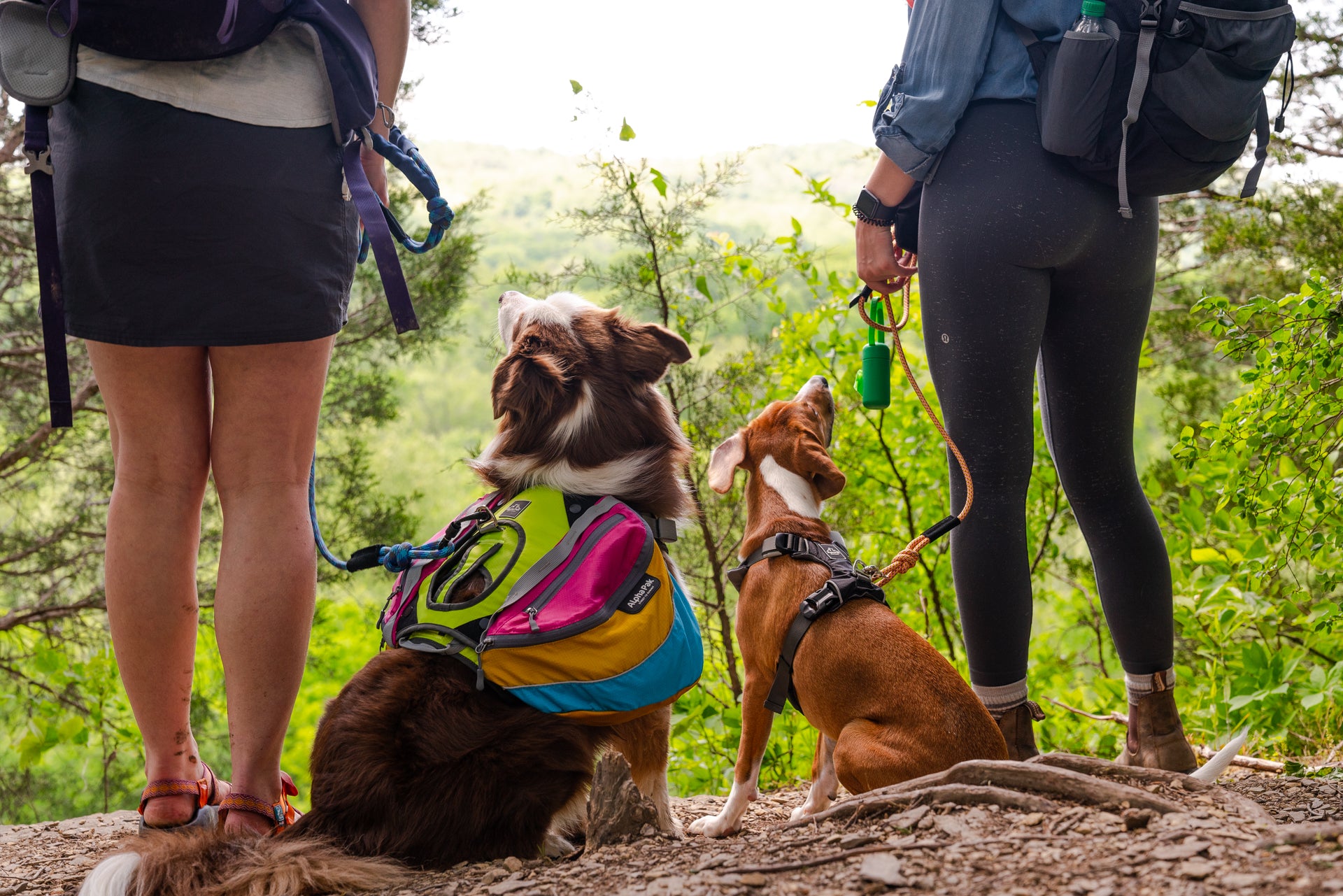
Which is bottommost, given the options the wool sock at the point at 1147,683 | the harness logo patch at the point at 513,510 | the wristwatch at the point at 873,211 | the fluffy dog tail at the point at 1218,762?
the fluffy dog tail at the point at 1218,762

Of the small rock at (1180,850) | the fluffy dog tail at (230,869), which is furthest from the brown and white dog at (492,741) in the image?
the small rock at (1180,850)

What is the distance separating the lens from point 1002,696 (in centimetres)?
216

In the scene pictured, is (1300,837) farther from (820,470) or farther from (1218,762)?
(820,470)

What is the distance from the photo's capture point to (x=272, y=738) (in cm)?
204

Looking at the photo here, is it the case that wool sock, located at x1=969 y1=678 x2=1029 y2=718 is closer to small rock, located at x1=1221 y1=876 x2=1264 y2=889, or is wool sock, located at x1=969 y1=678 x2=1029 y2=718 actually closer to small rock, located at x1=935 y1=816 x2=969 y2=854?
small rock, located at x1=935 y1=816 x2=969 y2=854

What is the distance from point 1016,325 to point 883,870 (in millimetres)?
1151

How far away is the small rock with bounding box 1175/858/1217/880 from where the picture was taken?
121 centimetres

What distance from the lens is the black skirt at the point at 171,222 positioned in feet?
5.98

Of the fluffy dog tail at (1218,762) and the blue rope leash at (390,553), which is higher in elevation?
the blue rope leash at (390,553)

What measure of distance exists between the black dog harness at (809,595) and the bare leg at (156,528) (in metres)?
1.45

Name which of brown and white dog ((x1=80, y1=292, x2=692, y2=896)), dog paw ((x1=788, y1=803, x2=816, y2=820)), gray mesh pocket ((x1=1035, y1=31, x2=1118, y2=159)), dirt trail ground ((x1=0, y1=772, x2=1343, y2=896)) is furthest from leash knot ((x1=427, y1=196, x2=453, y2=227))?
dog paw ((x1=788, y1=803, x2=816, y2=820))

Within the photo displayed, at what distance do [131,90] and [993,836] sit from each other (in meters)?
2.05

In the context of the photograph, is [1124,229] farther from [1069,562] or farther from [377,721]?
[1069,562]

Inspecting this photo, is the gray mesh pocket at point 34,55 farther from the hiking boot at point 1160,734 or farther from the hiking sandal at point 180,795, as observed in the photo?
the hiking boot at point 1160,734
